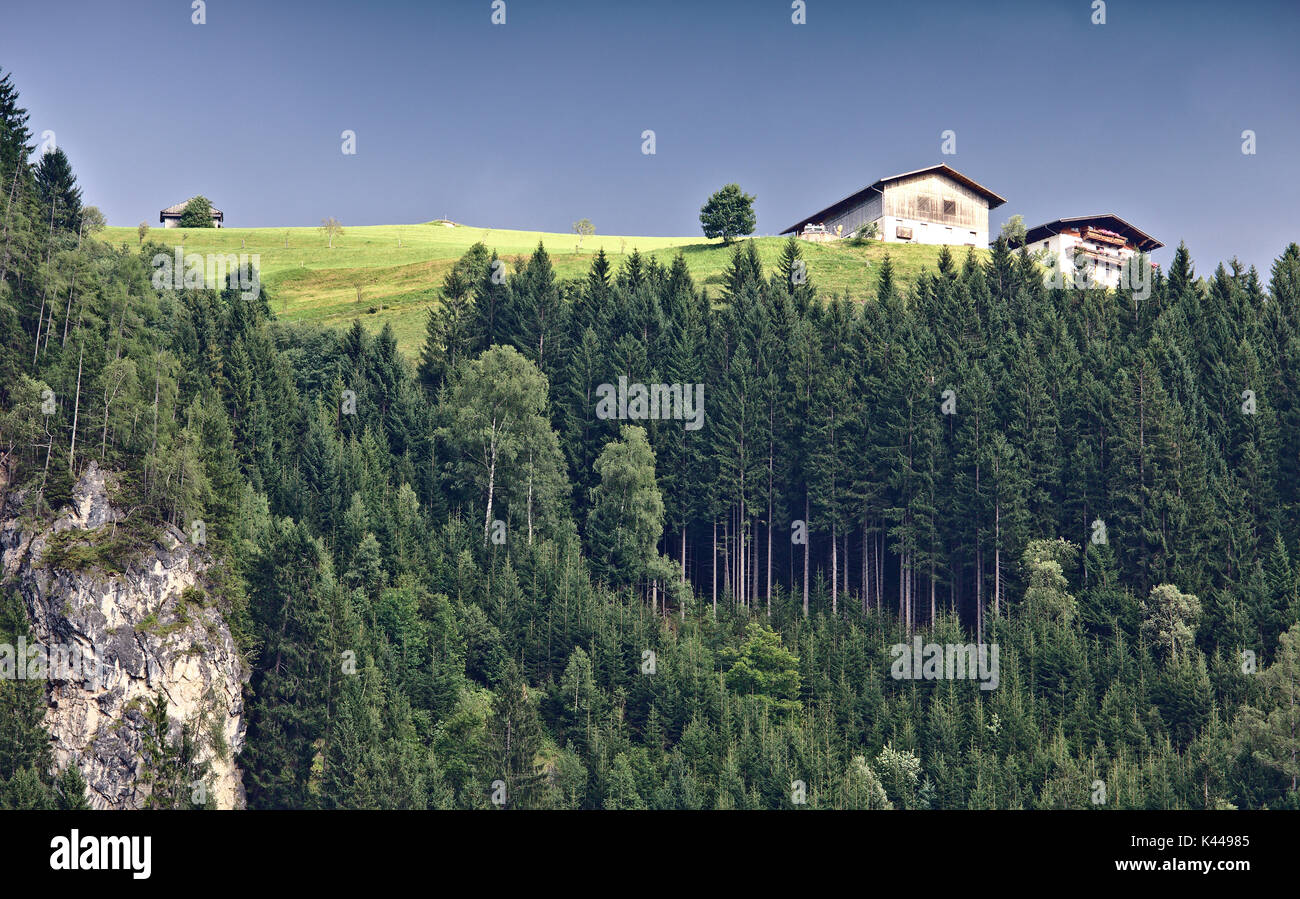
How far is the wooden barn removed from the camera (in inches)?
6560

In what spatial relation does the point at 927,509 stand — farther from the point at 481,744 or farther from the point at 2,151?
the point at 2,151

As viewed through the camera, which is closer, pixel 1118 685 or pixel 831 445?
pixel 1118 685

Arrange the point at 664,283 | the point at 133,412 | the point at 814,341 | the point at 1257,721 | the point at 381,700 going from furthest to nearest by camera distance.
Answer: the point at 664,283, the point at 814,341, the point at 133,412, the point at 381,700, the point at 1257,721

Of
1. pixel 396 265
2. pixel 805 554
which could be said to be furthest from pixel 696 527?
pixel 396 265

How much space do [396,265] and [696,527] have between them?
7829cm

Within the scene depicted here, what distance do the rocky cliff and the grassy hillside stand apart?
48179mm

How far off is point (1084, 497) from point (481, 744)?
4669cm

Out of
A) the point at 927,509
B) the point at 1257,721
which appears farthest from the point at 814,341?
the point at 1257,721

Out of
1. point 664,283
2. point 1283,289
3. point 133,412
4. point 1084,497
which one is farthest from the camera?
point 664,283

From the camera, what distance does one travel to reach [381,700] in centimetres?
7838

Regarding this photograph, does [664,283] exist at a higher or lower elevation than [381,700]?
higher

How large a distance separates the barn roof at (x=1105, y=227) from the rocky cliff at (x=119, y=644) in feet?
387

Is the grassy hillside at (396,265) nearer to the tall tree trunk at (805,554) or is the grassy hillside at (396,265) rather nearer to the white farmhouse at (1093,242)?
the white farmhouse at (1093,242)

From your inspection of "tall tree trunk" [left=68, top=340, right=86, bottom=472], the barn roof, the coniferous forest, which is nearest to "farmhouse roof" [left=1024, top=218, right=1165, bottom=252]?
the barn roof
